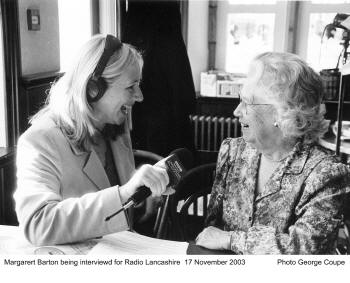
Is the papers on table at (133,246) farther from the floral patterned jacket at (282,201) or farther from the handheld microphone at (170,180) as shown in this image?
the floral patterned jacket at (282,201)

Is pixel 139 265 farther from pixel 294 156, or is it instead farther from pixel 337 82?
pixel 337 82

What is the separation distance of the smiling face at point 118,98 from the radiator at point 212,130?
2.50 m

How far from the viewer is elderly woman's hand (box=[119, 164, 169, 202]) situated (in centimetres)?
97

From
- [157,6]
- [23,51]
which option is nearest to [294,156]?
[23,51]

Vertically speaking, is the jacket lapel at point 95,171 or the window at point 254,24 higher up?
the window at point 254,24

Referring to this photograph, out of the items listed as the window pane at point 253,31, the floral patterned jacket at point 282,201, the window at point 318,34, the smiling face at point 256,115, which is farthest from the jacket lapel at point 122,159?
A: the window pane at point 253,31

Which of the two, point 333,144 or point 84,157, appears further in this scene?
point 333,144

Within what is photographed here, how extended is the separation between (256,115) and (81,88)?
0.47 meters

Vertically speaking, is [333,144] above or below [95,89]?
below

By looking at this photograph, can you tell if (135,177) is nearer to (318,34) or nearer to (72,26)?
(72,26)

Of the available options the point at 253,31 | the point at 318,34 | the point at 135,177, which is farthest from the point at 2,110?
the point at 318,34

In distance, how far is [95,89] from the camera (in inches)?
46.9

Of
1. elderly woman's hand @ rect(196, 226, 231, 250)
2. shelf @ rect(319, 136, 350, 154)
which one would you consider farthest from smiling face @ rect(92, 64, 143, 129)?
shelf @ rect(319, 136, 350, 154)

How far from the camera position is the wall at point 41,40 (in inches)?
63.2
